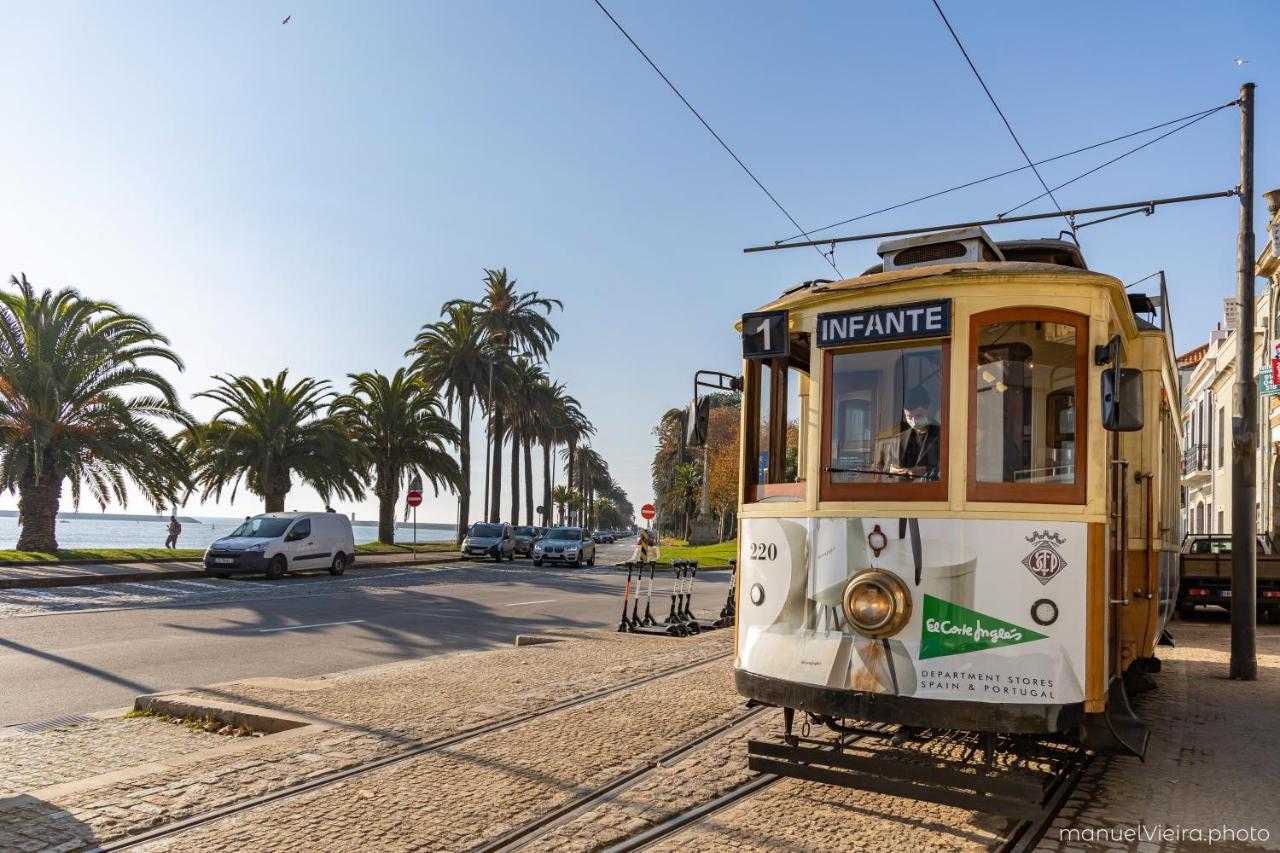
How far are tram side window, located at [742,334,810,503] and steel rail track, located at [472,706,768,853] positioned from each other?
188 centimetres

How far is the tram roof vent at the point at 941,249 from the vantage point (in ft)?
21.8

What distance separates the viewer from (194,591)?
819 inches

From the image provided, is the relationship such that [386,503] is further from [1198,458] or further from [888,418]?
[888,418]

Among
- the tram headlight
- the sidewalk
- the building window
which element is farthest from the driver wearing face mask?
the building window

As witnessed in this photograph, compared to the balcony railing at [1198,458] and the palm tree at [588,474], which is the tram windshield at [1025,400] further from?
the palm tree at [588,474]

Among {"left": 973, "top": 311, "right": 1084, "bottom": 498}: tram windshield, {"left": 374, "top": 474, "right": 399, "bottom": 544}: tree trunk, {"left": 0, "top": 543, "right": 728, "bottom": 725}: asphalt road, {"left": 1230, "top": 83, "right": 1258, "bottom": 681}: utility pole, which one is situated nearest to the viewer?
{"left": 973, "top": 311, "right": 1084, "bottom": 498}: tram windshield

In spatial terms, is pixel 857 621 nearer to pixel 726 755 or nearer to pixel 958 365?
pixel 958 365

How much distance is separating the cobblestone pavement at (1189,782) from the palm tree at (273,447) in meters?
30.1

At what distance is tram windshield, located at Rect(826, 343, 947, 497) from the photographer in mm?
5777

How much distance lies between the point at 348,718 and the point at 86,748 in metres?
1.81

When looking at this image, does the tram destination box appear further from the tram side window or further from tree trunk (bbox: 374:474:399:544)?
tree trunk (bbox: 374:474:399:544)

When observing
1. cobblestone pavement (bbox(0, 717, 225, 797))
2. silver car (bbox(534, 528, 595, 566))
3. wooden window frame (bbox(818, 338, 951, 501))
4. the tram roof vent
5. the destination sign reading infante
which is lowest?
silver car (bbox(534, 528, 595, 566))

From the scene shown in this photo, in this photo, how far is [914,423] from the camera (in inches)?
230

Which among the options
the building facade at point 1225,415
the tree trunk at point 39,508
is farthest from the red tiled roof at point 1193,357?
the tree trunk at point 39,508
